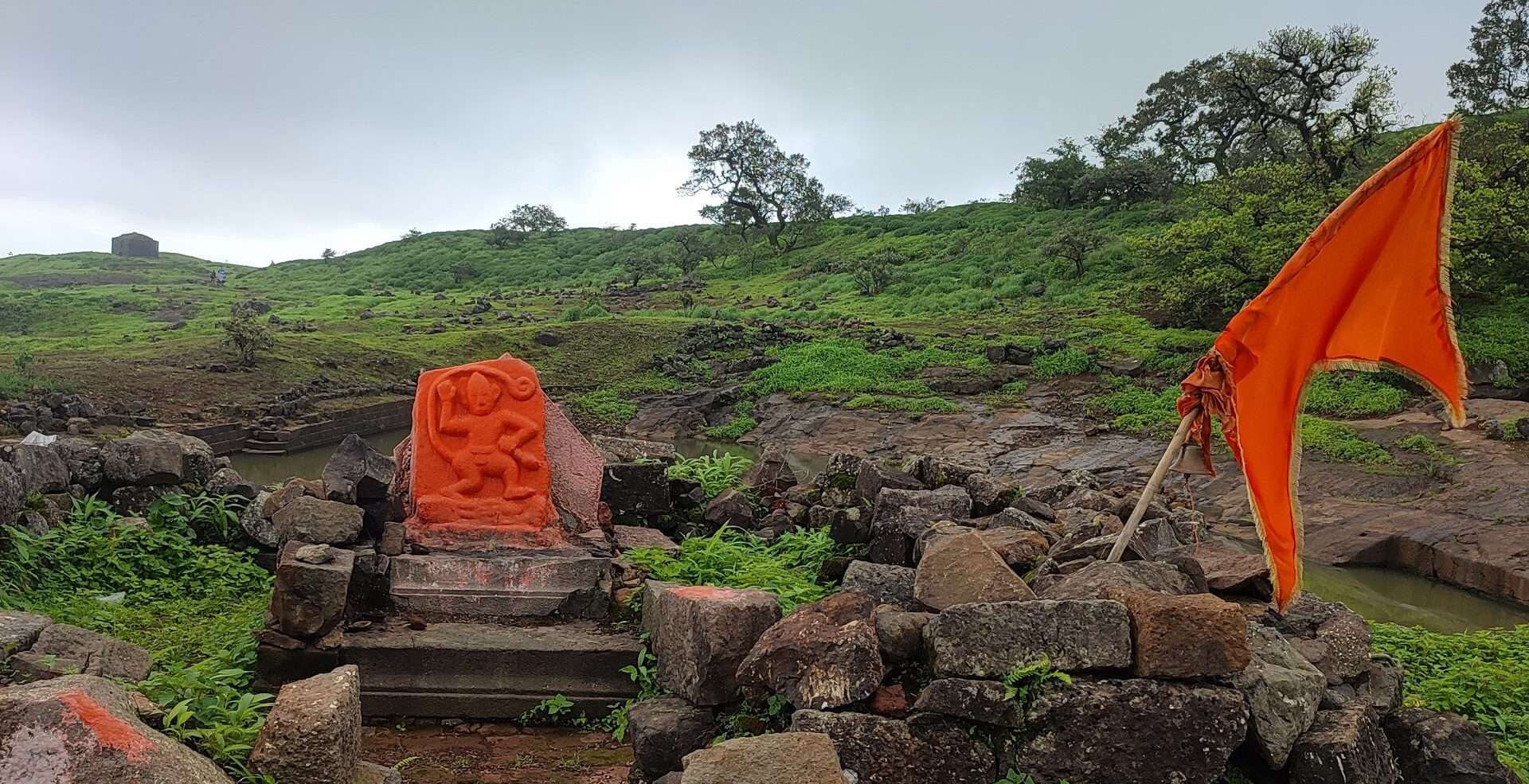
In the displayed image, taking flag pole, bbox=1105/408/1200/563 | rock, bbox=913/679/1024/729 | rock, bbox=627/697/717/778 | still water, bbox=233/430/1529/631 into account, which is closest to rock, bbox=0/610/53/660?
rock, bbox=627/697/717/778

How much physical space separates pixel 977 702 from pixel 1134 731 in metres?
0.58

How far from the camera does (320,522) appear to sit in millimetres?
6035

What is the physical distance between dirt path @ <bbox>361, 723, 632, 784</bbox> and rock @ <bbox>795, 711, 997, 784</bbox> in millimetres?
1458

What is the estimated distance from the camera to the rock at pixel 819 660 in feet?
12.5

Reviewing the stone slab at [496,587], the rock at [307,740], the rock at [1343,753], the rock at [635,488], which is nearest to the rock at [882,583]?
the rock at [1343,753]

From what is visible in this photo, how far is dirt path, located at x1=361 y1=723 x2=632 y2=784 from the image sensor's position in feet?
15.3

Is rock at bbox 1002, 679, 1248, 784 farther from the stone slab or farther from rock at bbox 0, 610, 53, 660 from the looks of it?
rock at bbox 0, 610, 53, 660

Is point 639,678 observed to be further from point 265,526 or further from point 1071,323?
point 1071,323

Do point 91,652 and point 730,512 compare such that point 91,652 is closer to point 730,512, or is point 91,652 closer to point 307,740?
point 307,740

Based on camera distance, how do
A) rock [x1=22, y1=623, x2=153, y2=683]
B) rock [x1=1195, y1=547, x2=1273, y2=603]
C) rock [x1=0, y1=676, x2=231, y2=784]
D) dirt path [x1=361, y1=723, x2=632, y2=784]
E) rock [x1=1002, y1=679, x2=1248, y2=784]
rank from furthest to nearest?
rock [x1=1195, y1=547, x2=1273, y2=603] → dirt path [x1=361, y1=723, x2=632, y2=784] → rock [x1=22, y1=623, x2=153, y2=683] → rock [x1=1002, y1=679, x2=1248, y2=784] → rock [x1=0, y1=676, x2=231, y2=784]

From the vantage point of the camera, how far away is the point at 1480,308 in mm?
17438

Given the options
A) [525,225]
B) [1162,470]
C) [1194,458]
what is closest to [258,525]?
[1162,470]

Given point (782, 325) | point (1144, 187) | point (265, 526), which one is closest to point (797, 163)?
point (1144, 187)

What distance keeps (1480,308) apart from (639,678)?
60.5 ft
